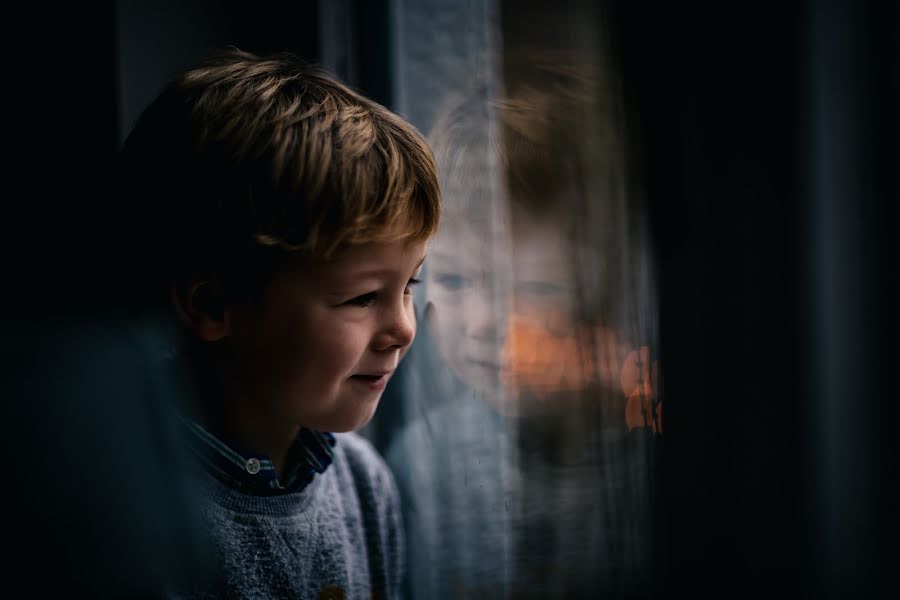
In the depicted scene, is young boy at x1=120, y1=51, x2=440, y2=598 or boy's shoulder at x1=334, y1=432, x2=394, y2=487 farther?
boy's shoulder at x1=334, y1=432, x2=394, y2=487

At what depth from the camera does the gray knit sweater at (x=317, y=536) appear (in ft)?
2.01

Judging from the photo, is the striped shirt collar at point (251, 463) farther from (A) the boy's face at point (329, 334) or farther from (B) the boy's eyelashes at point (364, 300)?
(B) the boy's eyelashes at point (364, 300)

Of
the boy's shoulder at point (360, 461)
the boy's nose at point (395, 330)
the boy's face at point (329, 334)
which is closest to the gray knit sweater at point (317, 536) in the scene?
the boy's shoulder at point (360, 461)

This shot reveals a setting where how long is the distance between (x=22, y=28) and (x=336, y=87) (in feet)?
1.59

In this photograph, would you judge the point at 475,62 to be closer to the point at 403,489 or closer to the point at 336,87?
the point at 336,87

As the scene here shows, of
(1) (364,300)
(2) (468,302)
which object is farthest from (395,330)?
(2) (468,302)

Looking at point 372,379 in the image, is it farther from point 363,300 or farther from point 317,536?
point 317,536

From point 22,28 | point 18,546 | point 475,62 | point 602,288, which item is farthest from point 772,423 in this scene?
point 22,28

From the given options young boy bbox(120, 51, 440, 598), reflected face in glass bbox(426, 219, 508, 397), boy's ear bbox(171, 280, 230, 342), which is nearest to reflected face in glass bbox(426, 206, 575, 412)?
reflected face in glass bbox(426, 219, 508, 397)

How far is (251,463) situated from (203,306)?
167 millimetres

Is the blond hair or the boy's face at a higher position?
the blond hair

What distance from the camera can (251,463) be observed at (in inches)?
25.1

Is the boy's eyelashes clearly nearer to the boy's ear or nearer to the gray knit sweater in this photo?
the boy's ear

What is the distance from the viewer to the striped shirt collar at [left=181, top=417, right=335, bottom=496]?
619 mm
